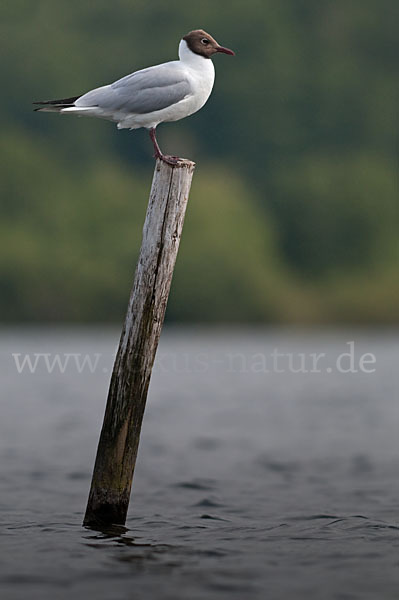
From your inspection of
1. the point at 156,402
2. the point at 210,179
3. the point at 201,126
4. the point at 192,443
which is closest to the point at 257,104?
the point at 201,126

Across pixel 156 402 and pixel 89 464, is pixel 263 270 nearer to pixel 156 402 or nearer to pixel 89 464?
pixel 156 402

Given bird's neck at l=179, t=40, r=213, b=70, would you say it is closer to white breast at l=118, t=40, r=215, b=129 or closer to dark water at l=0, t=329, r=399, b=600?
white breast at l=118, t=40, r=215, b=129

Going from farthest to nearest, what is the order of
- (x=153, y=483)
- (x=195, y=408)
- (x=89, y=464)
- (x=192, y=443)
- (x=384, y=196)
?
(x=384, y=196)
(x=195, y=408)
(x=192, y=443)
(x=89, y=464)
(x=153, y=483)

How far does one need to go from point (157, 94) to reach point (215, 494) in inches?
240

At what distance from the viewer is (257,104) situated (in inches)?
4198

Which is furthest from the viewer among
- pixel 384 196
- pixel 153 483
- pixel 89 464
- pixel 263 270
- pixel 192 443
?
pixel 384 196

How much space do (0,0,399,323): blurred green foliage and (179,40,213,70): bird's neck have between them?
6068 cm

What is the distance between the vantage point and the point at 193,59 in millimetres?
12203

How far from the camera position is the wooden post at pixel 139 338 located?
1155 cm

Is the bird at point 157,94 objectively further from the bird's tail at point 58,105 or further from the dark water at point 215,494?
the dark water at point 215,494

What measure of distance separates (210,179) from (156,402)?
7016 cm

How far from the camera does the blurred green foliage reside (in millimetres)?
78750

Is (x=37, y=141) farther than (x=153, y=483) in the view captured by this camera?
Yes

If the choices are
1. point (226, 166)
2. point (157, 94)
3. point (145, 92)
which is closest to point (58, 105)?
point (145, 92)
